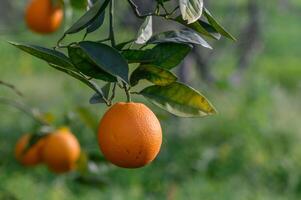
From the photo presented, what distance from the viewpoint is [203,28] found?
37.6 inches

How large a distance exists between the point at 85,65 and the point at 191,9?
144 millimetres

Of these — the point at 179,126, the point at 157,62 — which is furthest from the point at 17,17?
the point at 157,62

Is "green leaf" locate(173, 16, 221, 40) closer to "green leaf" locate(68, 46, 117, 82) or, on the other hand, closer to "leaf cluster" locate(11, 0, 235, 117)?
"leaf cluster" locate(11, 0, 235, 117)

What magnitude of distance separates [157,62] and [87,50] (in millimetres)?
109

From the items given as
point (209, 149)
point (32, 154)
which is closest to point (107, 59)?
point (32, 154)

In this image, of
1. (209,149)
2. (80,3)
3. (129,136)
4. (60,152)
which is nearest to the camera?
(129,136)

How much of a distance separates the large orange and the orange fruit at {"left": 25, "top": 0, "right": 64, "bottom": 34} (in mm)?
877

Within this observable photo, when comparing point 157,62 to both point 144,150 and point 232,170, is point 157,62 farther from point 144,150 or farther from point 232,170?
point 232,170

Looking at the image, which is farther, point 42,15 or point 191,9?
point 42,15

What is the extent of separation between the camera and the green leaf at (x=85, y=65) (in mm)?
920

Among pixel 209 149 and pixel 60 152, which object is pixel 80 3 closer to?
pixel 60 152

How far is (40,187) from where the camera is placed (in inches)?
151

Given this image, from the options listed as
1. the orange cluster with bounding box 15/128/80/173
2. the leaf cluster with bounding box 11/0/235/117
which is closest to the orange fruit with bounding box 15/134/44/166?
the orange cluster with bounding box 15/128/80/173

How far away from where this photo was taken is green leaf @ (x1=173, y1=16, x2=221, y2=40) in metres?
0.95
